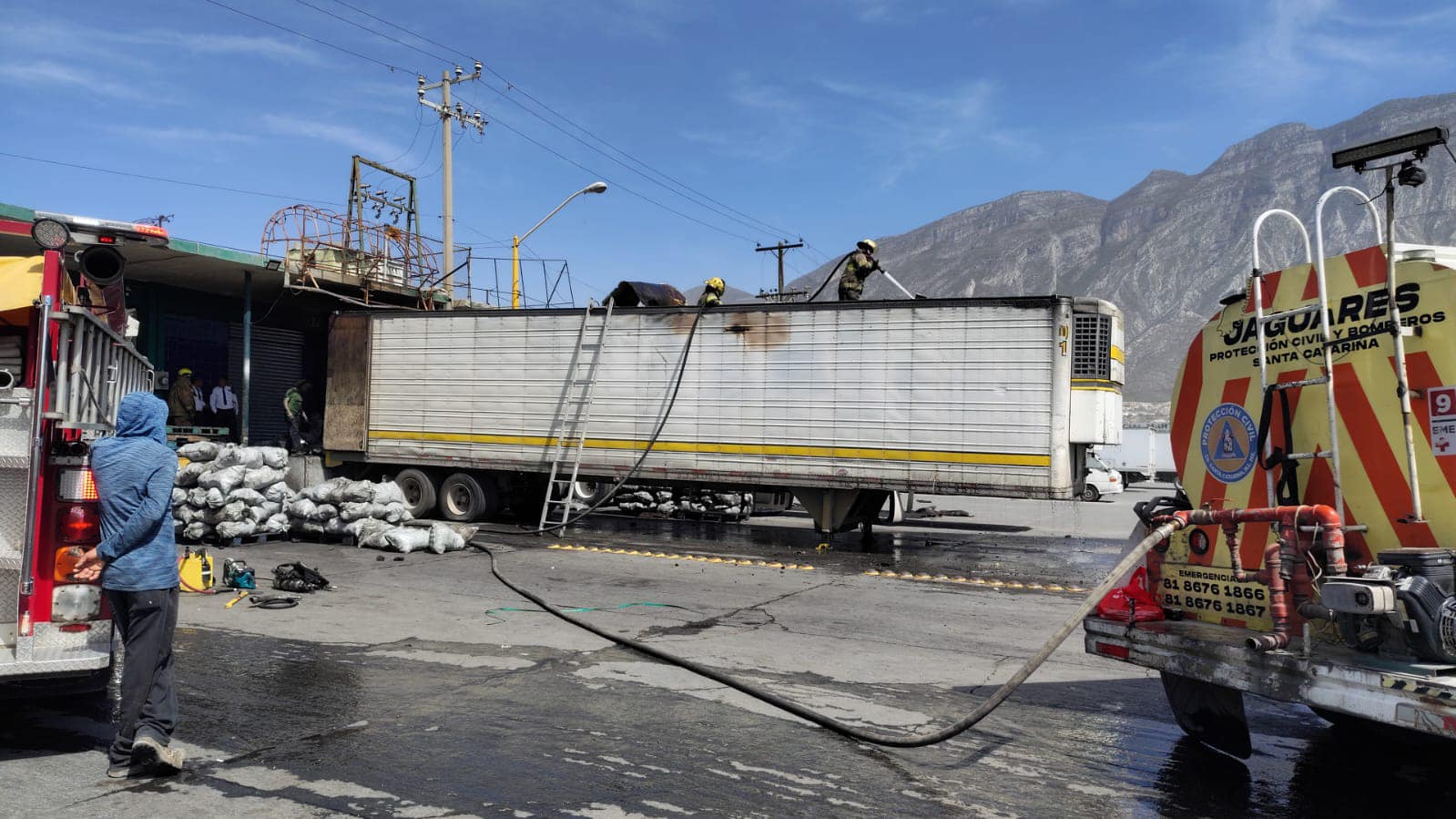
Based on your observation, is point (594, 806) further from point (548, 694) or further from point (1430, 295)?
point (1430, 295)

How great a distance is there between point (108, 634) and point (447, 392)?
1232 cm

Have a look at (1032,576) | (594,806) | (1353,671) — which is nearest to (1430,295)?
(1353,671)

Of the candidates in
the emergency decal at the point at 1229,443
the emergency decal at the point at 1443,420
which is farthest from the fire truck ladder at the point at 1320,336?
the emergency decal at the point at 1443,420

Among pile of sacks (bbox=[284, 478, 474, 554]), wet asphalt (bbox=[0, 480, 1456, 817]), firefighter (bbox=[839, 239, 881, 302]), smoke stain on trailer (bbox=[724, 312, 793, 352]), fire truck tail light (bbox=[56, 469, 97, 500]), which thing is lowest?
wet asphalt (bbox=[0, 480, 1456, 817])

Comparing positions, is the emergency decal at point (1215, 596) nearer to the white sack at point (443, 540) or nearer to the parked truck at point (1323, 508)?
the parked truck at point (1323, 508)

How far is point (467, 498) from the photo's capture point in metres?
16.9

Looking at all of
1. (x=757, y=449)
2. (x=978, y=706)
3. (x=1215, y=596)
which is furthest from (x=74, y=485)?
(x=757, y=449)

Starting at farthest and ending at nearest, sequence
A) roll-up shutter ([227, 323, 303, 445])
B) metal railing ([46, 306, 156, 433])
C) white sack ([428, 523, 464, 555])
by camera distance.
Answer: roll-up shutter ([227, 323, 303, 445]), white sack ([428, 523, 464, 555]), metal railing ([46, 306, 156, 433])

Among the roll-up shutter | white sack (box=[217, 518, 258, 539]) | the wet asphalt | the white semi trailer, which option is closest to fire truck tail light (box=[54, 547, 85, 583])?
the wet asphalt

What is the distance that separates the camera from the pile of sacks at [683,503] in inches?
733

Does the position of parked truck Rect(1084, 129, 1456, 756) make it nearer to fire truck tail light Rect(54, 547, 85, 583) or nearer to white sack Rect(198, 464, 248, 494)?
fire truck tail light Rect(54, 547, 85, 583)

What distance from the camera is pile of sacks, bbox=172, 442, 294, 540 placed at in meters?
12.9

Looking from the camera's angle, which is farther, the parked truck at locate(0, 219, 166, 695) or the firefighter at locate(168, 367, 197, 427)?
the firefighter at locate(168, 367, 197, 427)

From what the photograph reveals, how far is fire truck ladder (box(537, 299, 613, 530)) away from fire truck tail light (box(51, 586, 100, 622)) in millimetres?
10720
